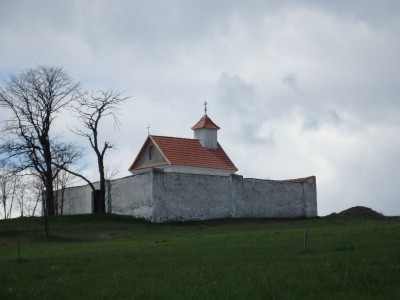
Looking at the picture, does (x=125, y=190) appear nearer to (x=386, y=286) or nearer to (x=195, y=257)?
(x=195, y=257)

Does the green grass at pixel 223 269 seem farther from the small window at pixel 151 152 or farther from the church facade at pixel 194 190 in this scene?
the small window at pixel 151 152

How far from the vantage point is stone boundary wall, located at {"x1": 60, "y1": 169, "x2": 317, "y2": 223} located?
155ft

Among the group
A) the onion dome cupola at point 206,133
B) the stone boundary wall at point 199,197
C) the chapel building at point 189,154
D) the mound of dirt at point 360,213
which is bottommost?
the mound of dirt at point 360,213

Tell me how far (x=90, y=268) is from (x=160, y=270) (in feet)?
8.87

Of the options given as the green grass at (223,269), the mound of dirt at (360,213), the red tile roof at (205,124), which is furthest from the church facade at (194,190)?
the green grass at (223,269)

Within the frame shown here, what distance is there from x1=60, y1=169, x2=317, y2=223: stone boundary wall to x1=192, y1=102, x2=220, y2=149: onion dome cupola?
900 cm

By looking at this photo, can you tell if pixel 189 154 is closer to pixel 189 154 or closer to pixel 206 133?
pixel 189 154

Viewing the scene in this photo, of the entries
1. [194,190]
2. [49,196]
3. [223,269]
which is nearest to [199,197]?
[194,190]

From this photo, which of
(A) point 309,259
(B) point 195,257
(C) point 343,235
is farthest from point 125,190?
(A) point 309,259

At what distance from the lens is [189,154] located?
5641 cm

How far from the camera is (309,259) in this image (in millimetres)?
18547

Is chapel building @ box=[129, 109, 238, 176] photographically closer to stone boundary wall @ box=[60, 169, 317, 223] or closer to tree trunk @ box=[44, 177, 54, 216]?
stone boundary wall @ box=[60, 169, 317, 223]

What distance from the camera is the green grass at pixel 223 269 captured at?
12688mm

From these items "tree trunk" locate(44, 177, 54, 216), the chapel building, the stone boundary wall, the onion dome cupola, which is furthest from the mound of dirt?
"tree trunk" locate(44, 177, 54, 216)
